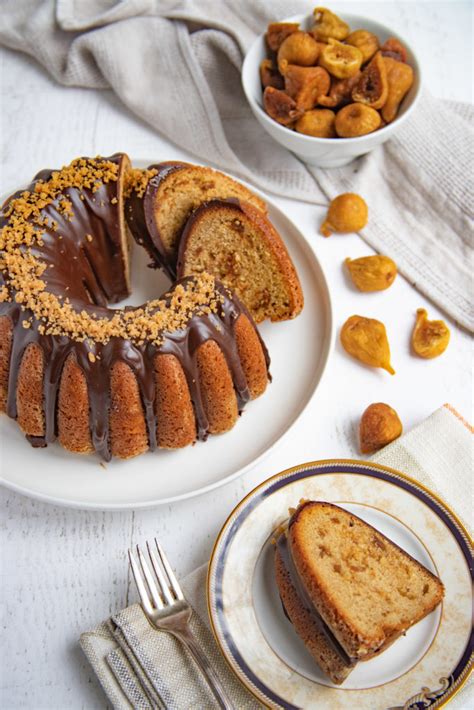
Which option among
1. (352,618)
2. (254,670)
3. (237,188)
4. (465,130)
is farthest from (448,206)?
(254,670)

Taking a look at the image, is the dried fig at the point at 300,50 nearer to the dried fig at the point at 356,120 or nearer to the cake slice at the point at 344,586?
the dried fig at the point at 356,120

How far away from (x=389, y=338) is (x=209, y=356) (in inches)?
29.1

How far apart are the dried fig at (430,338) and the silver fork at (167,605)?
105 centimetres

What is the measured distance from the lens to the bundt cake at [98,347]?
1.89m

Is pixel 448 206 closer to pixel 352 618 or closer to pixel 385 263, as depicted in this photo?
pixel 385 263

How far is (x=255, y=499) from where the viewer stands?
6.11 feet

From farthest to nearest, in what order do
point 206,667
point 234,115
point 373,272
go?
point 234,115 < point 373,272 < point 206,667

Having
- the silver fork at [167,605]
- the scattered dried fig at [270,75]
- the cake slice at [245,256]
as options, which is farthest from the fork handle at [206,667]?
the scattered dried fig at [270,75]

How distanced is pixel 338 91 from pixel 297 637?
177 centimetres

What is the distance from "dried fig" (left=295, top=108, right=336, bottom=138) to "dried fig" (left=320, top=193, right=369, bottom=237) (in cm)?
24

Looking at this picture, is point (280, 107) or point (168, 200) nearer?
point (168, 200)

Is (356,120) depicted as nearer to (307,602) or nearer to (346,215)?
(346,215)

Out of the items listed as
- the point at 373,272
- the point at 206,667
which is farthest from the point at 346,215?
the point at 206,667

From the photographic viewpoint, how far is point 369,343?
2.31m
